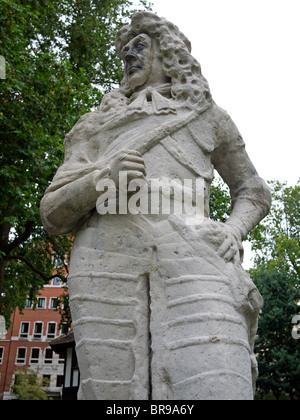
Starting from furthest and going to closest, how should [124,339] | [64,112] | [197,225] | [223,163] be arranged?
[64,112]
[223,163]
[197,225]
[124,339]

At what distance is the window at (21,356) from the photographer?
49.2 meters

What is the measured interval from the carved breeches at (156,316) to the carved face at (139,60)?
4.13 feet

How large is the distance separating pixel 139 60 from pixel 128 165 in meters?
1.22

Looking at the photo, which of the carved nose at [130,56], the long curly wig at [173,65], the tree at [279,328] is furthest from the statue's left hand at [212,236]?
the tree at [279,328]

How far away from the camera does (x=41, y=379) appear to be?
41219mm

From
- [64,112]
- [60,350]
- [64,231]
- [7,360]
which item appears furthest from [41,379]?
[64,231]

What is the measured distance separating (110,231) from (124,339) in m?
0.66

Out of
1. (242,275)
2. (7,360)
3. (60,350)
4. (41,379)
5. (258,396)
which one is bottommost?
(242,275)

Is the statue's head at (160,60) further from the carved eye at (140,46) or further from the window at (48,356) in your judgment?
the window at (48,356)

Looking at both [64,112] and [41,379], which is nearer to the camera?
[64,112]

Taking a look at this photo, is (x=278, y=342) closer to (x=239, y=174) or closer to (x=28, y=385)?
(x=239, y=174)

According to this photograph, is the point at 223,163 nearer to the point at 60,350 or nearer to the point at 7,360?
the point at 60,350

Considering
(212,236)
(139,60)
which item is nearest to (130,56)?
(139,60)

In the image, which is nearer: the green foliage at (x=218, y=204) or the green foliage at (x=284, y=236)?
the green foliage at (x=218, y=204)
